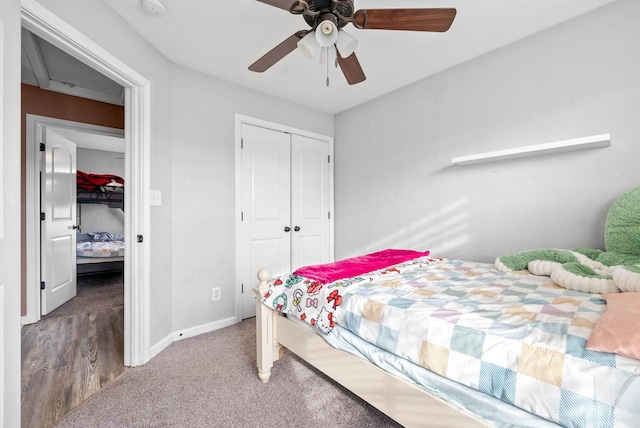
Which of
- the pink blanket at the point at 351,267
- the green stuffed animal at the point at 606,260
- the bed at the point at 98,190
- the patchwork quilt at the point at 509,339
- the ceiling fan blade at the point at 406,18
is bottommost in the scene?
the patchwork quilt at the point at 509,339

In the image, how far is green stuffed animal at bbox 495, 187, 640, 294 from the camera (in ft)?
4.26

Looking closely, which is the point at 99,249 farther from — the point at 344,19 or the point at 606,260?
the point at 606,260

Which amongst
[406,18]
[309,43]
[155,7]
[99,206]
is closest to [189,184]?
[155,7]

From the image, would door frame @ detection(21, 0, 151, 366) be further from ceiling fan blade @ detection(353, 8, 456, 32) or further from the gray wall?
ceiling fan blade @ detection(353, 8, 456, 32)

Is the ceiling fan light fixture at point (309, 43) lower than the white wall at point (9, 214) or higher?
higher

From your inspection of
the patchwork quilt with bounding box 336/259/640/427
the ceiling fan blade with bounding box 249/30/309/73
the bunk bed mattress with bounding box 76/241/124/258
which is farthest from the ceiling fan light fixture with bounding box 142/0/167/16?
the bunk bed mattress with bounding box 76/241/124/258

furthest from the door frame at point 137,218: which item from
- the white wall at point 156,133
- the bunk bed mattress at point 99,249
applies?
the bunk bed mattress at point 99,249

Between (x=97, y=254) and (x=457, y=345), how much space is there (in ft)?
16.6

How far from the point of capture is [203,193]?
261cm

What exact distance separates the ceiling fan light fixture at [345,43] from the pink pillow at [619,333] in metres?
1.46

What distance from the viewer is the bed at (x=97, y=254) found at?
4.29 metres

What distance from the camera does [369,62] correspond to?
2436mm

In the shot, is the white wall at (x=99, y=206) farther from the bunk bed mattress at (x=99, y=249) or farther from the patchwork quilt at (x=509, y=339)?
the patchwork quilt at (x=509, y=339)

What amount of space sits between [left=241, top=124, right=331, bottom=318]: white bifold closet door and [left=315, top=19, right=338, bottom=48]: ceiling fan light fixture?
166cm
